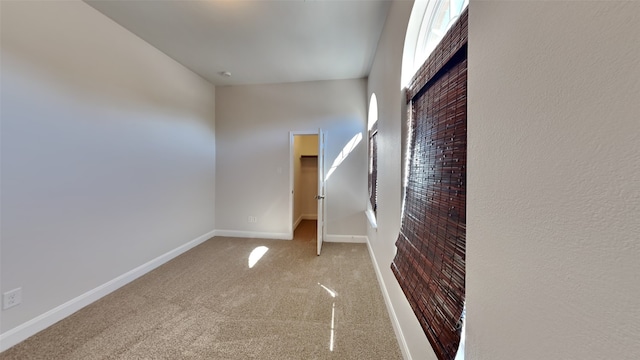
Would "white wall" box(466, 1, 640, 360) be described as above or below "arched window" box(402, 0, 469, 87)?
below

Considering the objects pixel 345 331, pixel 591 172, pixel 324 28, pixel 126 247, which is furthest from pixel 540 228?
pixel 126 247

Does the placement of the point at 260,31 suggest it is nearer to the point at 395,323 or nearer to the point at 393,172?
the point at 393,172

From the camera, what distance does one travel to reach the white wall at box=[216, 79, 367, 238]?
3676mm

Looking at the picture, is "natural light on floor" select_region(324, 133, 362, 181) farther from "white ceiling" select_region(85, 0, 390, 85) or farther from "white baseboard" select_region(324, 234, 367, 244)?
"white baseboard" select_region(324, 234, 367, 244)

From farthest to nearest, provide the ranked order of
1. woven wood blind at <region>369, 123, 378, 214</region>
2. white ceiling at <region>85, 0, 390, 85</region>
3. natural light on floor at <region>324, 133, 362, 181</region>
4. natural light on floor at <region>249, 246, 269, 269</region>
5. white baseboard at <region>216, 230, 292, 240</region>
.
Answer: white baseboard at <region>216, 230, 292, 240</region> → natural light on floor at <region>324, 133, 362, 181</region> → natural light on floor at <region>249, 246, 269, 269</region> → woven wood blind at <region>369, 123, 378, 214</region> → white ceiling at <region>85, 0, 390, 85</region>

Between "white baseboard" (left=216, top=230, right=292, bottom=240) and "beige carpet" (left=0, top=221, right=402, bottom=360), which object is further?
"white baseboard" (left=216, top=230, right=292, bottom=240)

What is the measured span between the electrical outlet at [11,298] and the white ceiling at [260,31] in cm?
253

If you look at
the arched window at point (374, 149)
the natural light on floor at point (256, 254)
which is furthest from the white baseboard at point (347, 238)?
the natural light on floor at point (256, 254)

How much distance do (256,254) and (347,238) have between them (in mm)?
1541

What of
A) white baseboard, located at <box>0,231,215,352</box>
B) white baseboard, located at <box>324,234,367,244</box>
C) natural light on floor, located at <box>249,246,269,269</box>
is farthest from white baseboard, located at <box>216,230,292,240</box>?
white baseboard, located at <box>0,231,215,352</box>

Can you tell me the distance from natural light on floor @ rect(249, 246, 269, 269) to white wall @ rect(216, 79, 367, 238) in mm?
516

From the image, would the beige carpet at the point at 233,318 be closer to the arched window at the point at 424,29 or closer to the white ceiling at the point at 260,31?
the arched window at the point at 424,29

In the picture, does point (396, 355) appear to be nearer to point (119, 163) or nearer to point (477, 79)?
point (477, 79)

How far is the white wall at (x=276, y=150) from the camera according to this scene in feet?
12.1
